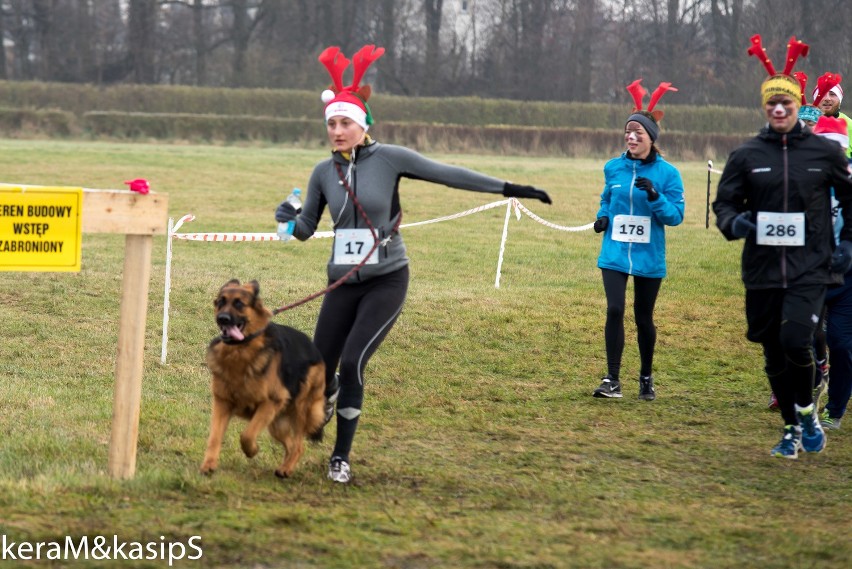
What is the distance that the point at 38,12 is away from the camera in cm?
6738

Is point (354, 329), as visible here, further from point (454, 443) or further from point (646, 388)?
point (646, 388)

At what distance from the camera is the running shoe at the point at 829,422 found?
8.12m

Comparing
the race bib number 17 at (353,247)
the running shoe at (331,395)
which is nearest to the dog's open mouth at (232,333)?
the race bib number 17 at (353,247)

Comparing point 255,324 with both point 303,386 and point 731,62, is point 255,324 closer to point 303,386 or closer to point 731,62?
point 303,386

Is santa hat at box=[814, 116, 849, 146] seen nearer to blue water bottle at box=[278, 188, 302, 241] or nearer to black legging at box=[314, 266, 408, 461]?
black legging at box=[314, 266, 408, 461]

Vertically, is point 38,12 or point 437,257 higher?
point 38,12

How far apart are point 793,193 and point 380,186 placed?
2.36m

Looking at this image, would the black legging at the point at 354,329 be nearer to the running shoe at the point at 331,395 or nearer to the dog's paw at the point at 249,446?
the running shoe at the point at 331,395

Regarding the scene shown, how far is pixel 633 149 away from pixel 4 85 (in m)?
50.3

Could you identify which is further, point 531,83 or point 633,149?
point 531,83

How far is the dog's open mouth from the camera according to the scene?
5.80 meters

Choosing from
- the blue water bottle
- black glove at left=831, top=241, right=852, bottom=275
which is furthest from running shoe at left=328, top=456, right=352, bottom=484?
black glove at left=831, top=241, right=852, bottom=275

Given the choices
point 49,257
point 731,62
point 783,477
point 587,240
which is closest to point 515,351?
point 783,477

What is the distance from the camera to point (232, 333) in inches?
228
